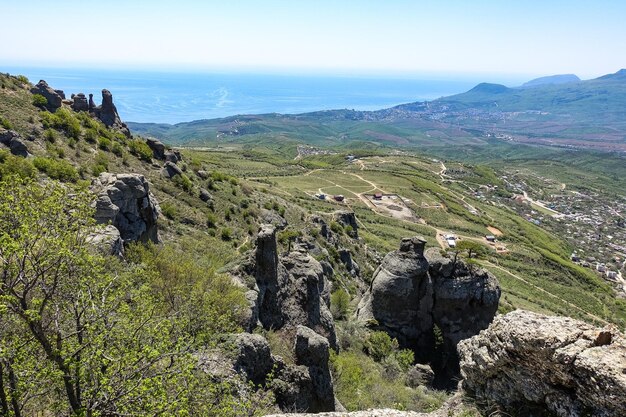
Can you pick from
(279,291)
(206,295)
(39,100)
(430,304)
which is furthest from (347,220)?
(206,295)

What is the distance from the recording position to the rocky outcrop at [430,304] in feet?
128

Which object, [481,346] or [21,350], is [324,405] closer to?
[481,346]

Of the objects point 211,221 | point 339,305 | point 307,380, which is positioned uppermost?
point 211,221

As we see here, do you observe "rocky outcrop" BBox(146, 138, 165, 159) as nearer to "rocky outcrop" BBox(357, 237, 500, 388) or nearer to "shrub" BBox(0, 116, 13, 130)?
"shrub" BBox(0, 116, 13, 130)

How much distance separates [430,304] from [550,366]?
29.0m

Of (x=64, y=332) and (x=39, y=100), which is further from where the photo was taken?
(x=39, y=100)

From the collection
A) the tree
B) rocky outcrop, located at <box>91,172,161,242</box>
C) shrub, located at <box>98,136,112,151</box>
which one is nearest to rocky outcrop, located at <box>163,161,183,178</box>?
shrub, located at <box>98,136,112,151</box>

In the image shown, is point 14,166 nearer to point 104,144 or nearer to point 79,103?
point 104,144

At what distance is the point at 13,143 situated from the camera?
3497cm

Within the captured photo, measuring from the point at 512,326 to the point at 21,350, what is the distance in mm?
14872

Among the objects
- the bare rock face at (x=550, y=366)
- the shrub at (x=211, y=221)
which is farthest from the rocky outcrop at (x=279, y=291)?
the shrub at (x=211, y=221)

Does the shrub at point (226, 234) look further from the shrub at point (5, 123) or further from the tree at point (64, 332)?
the tree at point (64, 332)

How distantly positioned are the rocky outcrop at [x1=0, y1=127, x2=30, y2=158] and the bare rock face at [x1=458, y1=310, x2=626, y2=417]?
39.9 metres

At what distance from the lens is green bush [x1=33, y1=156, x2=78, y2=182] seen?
3375cm
